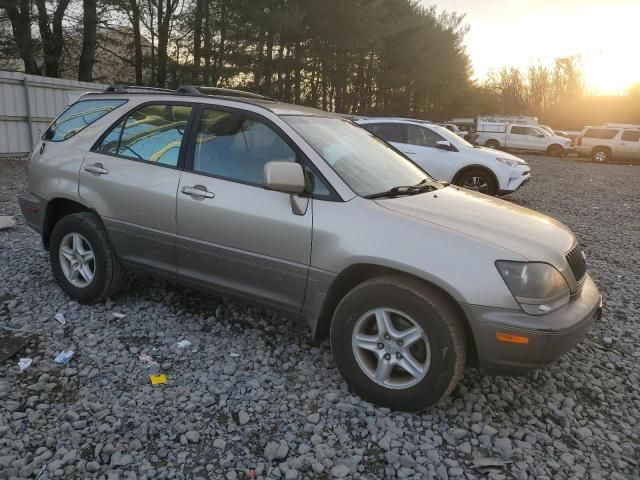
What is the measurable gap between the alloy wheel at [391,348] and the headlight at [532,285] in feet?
1.72

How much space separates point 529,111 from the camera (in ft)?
203

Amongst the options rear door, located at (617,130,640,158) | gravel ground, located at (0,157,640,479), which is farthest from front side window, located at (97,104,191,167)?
rear door, located at (617,130,640,158)

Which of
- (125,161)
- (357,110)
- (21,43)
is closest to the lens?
(125,161)

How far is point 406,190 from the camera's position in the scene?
3.38 m

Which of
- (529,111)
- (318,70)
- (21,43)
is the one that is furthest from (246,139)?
(529,111)

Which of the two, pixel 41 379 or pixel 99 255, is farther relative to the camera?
pixel 99 255

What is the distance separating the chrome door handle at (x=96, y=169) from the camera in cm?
383

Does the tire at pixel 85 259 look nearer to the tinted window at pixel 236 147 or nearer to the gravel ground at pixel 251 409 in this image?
the gravel ground at pixel 251 409

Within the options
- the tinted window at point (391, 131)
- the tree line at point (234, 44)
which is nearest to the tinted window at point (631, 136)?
the tree line at point (234, 44)

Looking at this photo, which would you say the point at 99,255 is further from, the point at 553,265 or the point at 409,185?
the point at 553,265

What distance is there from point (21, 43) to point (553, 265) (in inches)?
793

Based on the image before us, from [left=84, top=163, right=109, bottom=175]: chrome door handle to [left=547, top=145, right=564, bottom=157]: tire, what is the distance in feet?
94.7

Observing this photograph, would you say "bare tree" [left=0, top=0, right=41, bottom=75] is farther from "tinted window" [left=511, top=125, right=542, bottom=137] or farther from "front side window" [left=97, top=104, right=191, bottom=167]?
"tinted window" [left=511, top=125, right=542, bottom=137]

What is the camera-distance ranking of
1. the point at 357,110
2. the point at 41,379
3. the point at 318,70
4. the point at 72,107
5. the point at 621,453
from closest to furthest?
the point at 621,453
the point at 41,379
the point at 72,107
the point at 318,70
the point at 357,110
